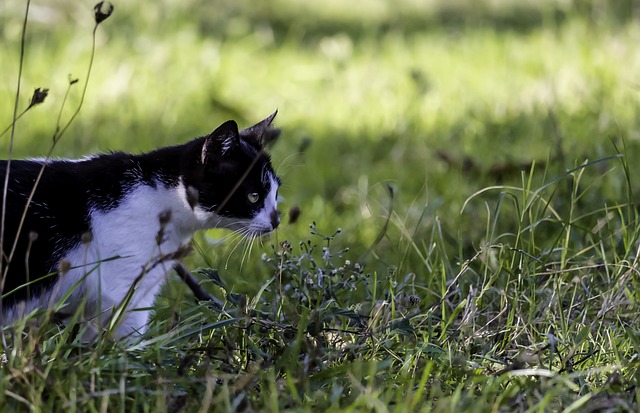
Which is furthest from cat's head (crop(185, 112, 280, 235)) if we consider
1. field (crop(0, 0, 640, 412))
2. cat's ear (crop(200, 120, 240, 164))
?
field (crop(0, 0, 640, 412))

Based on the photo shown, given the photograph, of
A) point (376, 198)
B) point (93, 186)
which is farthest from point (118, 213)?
point (376, 198)

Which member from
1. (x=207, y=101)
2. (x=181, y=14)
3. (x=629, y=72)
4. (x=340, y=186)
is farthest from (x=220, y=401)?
(x=181, y=14)

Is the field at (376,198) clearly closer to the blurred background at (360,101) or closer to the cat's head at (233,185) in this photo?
the blurred background at (360,101)

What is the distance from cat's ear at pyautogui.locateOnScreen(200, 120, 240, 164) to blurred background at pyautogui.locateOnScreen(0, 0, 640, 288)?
49 centimetres

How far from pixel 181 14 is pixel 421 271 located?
3346 mm

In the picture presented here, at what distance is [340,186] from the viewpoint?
383cm

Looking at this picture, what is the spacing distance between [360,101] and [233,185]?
101 inches

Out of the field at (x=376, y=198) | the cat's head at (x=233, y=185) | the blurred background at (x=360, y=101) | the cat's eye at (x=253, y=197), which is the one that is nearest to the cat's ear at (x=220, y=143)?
the cat's head at (x=233, y=185)

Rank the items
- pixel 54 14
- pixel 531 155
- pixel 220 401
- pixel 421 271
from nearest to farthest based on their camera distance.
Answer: pixel 220 401, pixel 421 271, pixel 531 155, pixel 54 14

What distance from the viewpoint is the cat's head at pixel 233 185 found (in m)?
2.30

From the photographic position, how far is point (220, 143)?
2.27 m

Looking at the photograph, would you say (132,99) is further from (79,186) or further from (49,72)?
(79,186)

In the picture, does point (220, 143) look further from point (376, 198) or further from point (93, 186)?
point (376, 198)

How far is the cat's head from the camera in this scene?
230 cm
